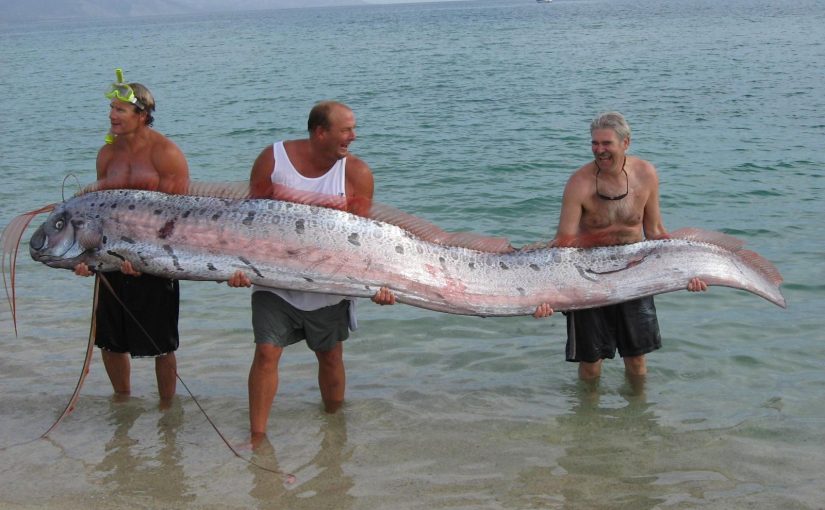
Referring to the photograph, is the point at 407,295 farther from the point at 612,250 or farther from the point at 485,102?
the point at 485,102

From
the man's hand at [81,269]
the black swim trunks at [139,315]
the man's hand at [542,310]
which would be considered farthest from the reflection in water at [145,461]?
the man's hand at [542,310]

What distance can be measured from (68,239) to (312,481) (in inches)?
71.3

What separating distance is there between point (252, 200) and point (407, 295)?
948 mm

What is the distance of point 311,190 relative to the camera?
5000mm

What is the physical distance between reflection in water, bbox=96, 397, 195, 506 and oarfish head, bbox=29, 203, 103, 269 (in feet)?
3.82

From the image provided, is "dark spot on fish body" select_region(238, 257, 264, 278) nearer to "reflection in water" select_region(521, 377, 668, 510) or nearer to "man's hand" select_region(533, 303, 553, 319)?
"man's hand" select_region(533, 303, 553, 319)

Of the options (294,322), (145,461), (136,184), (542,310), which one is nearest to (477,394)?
(542,310)

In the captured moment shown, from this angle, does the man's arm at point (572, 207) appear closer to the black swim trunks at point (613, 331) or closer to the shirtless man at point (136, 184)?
the black swim trunks at point (613, 331)

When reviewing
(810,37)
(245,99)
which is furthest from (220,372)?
(810,37)

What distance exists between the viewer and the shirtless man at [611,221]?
17.7ft

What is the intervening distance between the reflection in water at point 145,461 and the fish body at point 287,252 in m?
1.12

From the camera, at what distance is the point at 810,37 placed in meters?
40.0

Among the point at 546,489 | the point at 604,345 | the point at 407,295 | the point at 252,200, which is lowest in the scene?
the point at 546,489

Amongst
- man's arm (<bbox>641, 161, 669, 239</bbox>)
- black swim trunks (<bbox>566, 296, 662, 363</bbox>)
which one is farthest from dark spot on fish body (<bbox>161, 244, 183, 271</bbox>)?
man's arm (<bbox>641, 161, 669, 239</bbox>)
